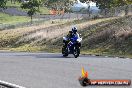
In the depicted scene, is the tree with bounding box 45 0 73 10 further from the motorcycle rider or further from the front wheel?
the front wheel

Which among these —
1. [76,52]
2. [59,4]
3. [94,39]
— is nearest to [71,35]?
[76,52]

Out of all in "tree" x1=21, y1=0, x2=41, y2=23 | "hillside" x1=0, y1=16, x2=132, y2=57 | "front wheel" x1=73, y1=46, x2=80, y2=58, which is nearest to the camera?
"front wheel" x1=73, y1=46, x2=80, y2=58

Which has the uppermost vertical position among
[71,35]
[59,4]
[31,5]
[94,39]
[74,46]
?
[71,35]

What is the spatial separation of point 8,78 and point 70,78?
2164mm

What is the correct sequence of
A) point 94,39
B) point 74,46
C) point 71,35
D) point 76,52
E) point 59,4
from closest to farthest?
point 76,52
point 74,46
point 71,35
point 94,39
point 59,4

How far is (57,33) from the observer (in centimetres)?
5225

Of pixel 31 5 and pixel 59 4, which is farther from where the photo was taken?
pixel 59 4

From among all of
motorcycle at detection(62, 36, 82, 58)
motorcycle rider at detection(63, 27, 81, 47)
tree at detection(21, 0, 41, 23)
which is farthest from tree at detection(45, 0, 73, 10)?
motorcycle at detection(62, 36, 82, 58)

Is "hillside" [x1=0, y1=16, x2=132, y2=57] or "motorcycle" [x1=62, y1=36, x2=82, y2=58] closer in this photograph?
"motorcycle" [x1=62, y1=36, x2=82, y2=58]

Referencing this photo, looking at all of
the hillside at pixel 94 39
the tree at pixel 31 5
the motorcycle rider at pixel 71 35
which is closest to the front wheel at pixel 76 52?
the motorcycle rider at pixel 71 35

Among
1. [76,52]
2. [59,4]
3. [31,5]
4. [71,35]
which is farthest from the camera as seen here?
[59,4]

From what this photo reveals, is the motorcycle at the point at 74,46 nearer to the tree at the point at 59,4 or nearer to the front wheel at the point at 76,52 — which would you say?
the front wheel at the point at 76,52

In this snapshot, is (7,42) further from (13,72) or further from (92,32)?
(13,72)

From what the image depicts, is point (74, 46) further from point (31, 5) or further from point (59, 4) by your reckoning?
point (59, 4)
